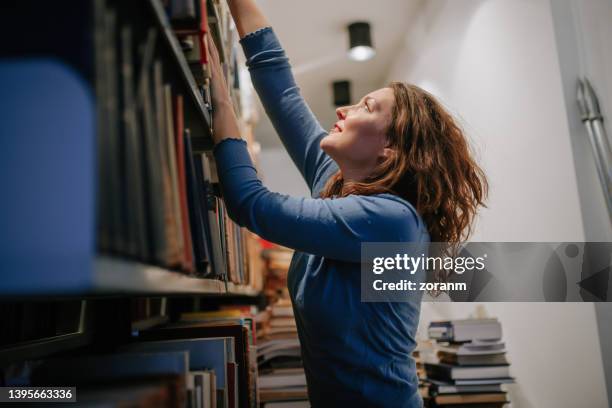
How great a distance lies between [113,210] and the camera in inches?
15.6

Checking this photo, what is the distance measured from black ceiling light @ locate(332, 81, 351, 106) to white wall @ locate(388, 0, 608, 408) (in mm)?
1447

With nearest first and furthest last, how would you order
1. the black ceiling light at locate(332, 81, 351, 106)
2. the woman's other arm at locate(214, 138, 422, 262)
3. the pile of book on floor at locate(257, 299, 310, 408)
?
the woman's other arm at locate(214, 138, 422, 262), the pile of book on floor at locate(257, 299, 310, 408), the black ceiling light at locate(332, 81, 351, 106)

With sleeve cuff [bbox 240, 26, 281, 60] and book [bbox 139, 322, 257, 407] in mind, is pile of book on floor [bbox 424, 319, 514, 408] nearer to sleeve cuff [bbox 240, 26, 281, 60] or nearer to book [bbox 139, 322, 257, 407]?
book [bbox 139, 322, 257, 407]

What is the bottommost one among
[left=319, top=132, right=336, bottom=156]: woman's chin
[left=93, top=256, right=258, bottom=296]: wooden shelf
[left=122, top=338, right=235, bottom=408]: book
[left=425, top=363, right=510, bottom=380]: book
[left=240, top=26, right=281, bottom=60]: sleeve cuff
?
[left=425, top=363, right=510, bottom=380]: book

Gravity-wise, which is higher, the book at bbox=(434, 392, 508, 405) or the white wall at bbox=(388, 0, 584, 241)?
the white wall at bbox=(388, 0, 584, 241)

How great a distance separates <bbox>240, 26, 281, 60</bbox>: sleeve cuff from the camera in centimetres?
108

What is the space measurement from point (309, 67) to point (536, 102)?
2.08 metres

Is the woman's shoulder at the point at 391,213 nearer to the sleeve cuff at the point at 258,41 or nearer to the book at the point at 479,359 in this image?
the sleeve cuff at the point at 258,41

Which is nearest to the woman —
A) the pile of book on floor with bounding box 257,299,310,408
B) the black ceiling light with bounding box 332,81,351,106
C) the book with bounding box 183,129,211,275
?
the book with bounding box 183,129,211,275

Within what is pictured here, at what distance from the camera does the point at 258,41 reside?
3.56 ft

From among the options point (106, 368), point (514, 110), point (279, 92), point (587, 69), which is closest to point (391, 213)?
point (279, 92)

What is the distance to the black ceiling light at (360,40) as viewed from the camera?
2.91 metres

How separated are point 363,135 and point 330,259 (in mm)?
290

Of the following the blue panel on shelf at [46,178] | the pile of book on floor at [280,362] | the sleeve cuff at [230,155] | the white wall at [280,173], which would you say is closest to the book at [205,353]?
the sleeve cuff at [230,155]
